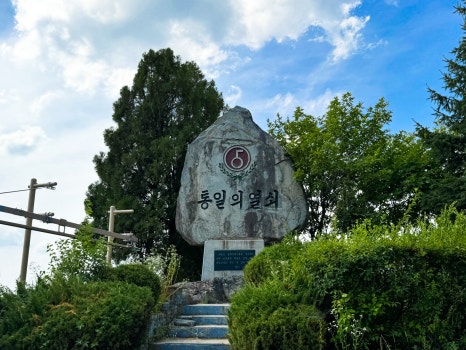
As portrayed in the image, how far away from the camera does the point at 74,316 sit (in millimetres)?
6457

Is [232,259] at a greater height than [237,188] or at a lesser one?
lesser

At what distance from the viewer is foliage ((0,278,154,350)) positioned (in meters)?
6.25

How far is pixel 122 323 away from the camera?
21.0 feet

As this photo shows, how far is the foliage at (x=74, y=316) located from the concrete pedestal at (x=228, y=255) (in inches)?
265

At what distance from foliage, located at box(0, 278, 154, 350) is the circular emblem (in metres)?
8.00

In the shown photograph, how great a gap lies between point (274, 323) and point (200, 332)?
300 cm

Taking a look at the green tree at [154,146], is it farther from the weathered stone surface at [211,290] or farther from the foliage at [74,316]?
the foliage at [74,316]

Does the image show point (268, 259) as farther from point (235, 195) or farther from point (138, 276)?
point (235, 195)

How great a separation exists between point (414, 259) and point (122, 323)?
3.74 m

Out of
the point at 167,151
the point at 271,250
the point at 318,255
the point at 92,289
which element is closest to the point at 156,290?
the point at 92,289

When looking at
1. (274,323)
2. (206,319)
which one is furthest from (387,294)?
(206,319)

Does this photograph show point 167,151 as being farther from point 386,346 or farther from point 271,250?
point 386,346

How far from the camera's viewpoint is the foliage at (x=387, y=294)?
595 centimetres

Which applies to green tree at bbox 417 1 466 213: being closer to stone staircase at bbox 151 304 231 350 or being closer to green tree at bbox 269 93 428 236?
green tree at bbox 269 93 428 236
